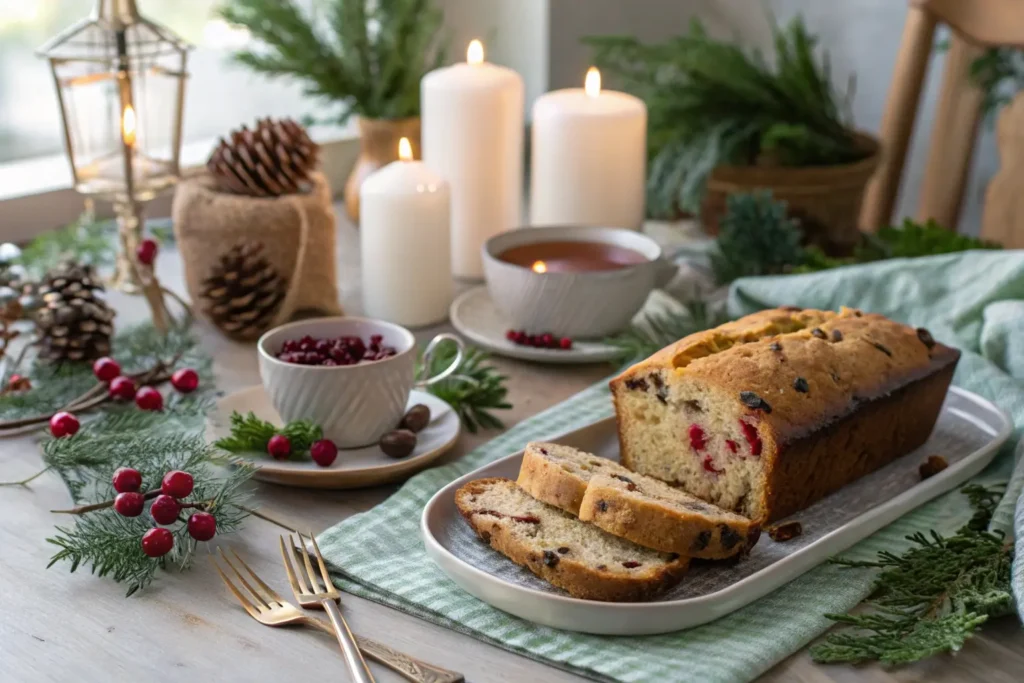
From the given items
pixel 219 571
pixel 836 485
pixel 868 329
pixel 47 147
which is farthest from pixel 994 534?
pixel 47 147

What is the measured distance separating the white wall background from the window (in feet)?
1.57

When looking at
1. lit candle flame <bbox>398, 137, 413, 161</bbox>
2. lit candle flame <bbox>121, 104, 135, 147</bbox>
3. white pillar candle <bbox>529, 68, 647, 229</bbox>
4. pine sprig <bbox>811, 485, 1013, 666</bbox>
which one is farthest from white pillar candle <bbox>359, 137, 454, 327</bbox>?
pine sprig <bbox>811, 485, 1013, 666</bbox>

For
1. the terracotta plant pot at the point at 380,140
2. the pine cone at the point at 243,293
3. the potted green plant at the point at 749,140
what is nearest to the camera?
the pine cone at the point at 243,293

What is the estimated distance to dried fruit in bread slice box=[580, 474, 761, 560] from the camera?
3.41 ft

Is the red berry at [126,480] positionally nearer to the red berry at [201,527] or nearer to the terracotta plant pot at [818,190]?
the red berry at [201,527]

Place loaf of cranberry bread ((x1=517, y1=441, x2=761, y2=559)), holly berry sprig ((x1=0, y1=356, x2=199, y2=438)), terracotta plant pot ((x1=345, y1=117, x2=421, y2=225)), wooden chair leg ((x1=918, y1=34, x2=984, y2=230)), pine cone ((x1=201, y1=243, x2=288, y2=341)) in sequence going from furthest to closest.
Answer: wooden chair leg ((x1=918, y1=34, x2=984, y2=230)) → terracotta plant pot ((x1=345, y1=117, x2=421, y2=225)) → pine cone ((x1=201, y1=243, x2=288, y2=341)) → holly berry sprig ((x1=0, y1=356, x2=199, y2=438)) → loaf of cranberry bread ((x1=517, y1=441, x2=761, y2=559))

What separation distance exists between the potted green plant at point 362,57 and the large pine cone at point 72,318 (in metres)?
0.67

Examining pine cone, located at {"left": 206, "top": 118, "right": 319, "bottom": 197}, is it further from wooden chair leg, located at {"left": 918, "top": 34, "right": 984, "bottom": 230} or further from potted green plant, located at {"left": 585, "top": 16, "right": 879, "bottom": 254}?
wooden chair leg, located at {"left": 918, "top": 34, "right": 984, "bottom": 230}

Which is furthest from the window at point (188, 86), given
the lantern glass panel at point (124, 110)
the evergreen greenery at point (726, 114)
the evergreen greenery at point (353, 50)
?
the evergreen greenery at point (726, 114)

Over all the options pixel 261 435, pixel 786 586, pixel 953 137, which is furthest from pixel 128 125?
pixel 953 137

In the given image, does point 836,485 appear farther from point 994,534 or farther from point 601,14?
point 601,14

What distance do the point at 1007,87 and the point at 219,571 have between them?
2.31m

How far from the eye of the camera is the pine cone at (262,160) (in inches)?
67.2

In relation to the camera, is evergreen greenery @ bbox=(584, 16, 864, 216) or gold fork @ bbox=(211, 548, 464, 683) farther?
evergreen greenery @ bbox=(584, 16, 864, 216)
